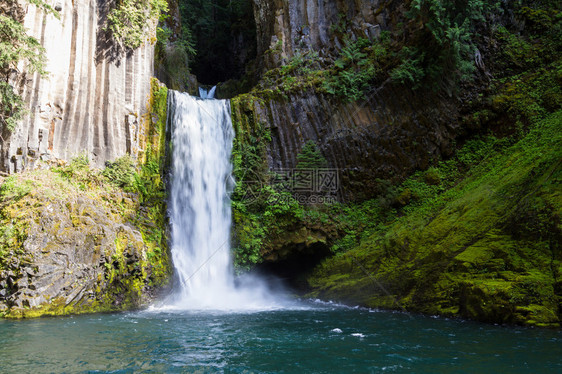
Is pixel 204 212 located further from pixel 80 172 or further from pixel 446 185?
pixel 446 185

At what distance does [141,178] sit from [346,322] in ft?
28.8

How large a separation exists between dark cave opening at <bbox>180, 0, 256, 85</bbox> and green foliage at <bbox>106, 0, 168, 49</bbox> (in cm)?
1047

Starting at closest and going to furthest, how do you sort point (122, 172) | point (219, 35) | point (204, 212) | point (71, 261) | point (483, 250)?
1. point (483, 250)
2. point (71, 261)
3. point (122, 172)
4. point (204, 212)
5. point (219, 35)

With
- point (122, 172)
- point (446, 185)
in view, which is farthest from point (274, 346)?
point (446, 185)

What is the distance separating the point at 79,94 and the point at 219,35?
50.0 ft

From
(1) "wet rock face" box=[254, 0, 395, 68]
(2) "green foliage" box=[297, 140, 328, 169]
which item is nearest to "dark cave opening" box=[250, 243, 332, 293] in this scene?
(2) "green foliage" box=[297, 140, 328, 169]

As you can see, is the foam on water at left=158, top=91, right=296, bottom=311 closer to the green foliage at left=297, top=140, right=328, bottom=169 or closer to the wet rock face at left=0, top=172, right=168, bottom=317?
the wet rock face at left=0, top=172, right=168, bottom=317

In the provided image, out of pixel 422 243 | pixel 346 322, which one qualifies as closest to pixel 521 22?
pixel 422 243

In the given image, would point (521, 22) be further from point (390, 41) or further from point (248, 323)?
point (248, 323)

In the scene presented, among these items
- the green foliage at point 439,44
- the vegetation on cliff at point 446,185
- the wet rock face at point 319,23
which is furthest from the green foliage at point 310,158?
the wet rock face at point 319,23

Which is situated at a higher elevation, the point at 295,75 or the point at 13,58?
the point at 295,75

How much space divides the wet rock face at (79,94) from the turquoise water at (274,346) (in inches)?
236

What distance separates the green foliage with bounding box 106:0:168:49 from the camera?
14227 millimetres

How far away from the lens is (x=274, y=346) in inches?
253
